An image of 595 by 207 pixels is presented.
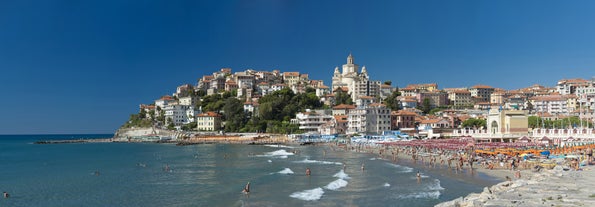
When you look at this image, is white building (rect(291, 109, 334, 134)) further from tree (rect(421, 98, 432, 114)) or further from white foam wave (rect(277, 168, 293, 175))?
white foam wave (rect(277, 168, 293, 175))

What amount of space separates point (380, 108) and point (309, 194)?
64109 mm

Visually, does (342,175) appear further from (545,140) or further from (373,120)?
(373,120)

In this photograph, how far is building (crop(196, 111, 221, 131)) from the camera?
366 ft

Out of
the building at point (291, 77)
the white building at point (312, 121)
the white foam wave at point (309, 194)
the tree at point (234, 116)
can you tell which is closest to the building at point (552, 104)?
the white building at point (312, 121)

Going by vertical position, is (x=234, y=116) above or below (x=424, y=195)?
above

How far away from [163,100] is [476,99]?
84.9 m

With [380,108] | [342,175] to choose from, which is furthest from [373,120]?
[342,175]

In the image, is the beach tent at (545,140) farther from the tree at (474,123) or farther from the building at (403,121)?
the building at (403,121)

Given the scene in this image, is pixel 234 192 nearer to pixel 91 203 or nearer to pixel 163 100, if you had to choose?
pixel 91 203

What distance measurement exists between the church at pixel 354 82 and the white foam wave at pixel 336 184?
78.2 meters

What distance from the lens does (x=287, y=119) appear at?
342 ft

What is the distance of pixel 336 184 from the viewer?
30.7 meters

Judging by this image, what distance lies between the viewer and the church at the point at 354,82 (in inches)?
4739

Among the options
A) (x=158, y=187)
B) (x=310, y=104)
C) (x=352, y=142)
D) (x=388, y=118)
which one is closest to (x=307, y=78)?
(x=310, y=104)
